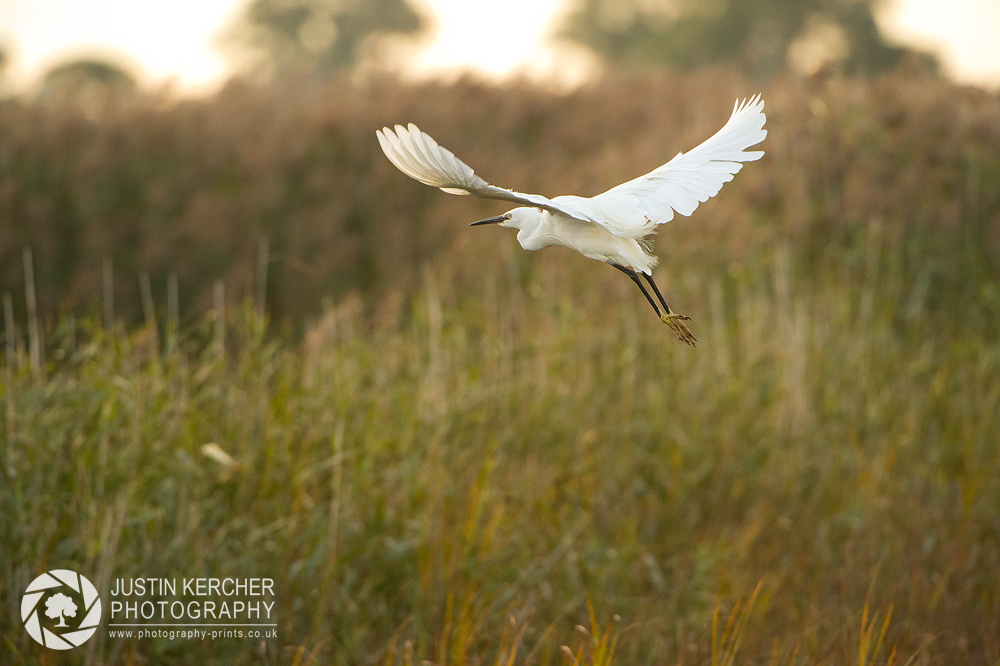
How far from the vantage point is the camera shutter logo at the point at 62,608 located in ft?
8.68

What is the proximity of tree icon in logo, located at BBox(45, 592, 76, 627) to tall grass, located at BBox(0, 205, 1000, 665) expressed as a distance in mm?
109

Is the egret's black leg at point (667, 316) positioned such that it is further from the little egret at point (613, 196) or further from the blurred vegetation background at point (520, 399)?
the blurred vegetation background at point (520, 399)

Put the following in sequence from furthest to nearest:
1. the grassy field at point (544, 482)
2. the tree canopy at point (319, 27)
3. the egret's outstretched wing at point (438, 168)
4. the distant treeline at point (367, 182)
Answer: the tree canopy at point (319, 27) < the distant treeline at point (367, 182) < the grassy field at point (544, 482) < the egret's outstretched wing at point (438, 168)

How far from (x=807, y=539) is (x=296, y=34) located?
24.5m


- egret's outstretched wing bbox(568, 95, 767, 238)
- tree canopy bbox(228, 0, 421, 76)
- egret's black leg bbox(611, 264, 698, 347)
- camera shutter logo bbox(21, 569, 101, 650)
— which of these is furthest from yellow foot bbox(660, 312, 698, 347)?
tree canopy bbox(228, 0, 421, 76)

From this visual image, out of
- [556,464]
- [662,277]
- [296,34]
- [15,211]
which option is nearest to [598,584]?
[556,464]

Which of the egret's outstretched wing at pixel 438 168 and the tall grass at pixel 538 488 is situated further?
the tall grass at pixel 538 488

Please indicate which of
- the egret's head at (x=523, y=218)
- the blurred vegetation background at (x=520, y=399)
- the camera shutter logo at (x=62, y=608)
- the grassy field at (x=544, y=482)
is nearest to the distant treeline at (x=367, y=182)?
the blurred vegetation background at (x=520, y=399)

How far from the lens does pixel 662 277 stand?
560 cm

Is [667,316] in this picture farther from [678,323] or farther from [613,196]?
[613,196]

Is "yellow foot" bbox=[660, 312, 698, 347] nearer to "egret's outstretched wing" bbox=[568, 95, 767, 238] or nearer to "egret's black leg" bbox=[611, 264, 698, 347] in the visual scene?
"egret's black leg" bbox=[611, 264, 698, 347]

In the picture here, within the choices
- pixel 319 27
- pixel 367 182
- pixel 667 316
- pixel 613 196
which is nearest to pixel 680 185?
pixel 613 196

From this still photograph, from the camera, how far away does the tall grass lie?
2.93 meters

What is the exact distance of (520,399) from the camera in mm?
4227
